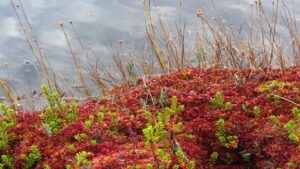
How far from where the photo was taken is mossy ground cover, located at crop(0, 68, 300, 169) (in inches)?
161

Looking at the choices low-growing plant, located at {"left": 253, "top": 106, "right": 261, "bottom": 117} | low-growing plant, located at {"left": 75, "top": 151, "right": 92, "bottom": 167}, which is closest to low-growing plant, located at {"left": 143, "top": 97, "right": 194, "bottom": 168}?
low-growing plant, located at {"left": 75, "top": 151, "right": 92, "bottom": 167}

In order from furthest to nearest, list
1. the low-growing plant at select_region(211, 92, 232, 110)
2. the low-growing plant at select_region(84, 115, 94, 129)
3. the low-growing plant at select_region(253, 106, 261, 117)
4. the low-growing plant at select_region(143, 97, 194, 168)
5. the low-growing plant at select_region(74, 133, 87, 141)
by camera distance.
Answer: the low-growing plant at select_region(211, 92, 232, 110)
the low-growing plant at select_region(253, 106, 261, 117)
the low-growing plant at select_region(84, 115, 94, 129)
the low-growing plant at select_region(74, 133, 87, 141)
the low-growing plant at select_region(143, 97, 194, 168)

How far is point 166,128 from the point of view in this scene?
455 centimetres

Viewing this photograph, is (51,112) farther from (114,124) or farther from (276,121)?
(276,121)

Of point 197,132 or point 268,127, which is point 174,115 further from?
point 268,127

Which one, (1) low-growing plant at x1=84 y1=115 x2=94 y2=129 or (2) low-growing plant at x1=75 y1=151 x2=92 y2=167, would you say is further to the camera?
(1) low-growing plant at x1=84 y1=115 x2=94 y2=129

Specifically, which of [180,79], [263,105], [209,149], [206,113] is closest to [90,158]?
[209,149]

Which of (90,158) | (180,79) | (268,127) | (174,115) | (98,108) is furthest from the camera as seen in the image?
(180,79)

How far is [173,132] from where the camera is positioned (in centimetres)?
452

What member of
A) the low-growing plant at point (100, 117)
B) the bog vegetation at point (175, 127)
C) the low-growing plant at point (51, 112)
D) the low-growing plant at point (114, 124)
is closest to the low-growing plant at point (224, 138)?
the bog vegetation at point (175, 127)

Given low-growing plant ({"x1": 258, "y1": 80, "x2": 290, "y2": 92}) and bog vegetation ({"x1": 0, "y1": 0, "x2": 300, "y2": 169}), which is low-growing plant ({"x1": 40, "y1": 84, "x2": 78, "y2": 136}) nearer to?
bog vegetation ({"x1": 0, "y1": 0, "x2": 300, "y2": 169})

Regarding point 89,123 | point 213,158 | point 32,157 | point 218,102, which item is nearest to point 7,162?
point 32,157

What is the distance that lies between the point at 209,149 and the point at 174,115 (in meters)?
0.54

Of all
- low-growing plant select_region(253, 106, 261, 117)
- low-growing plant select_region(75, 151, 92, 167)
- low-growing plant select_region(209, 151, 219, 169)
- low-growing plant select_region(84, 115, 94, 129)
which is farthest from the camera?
low-growing plant select_region(253, 106, 261, 117)
